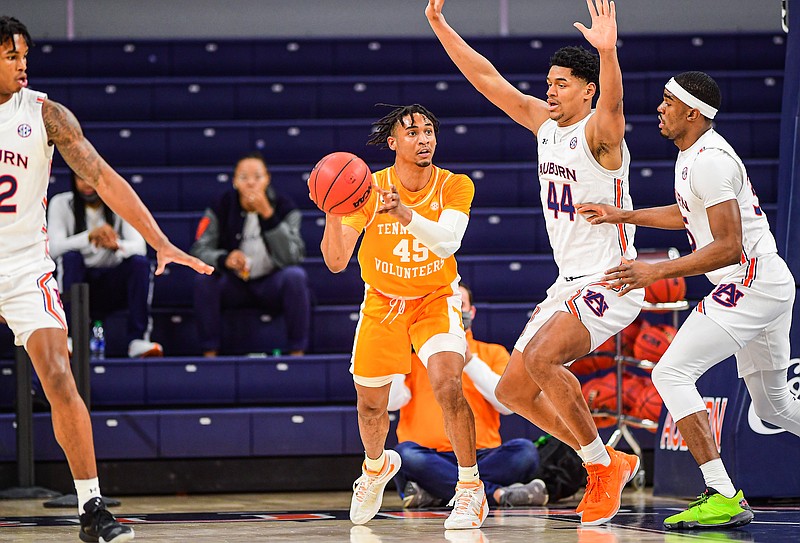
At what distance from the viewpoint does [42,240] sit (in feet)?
15.3

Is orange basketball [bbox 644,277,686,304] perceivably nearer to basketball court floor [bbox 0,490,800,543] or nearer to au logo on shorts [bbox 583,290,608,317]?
basketball court floor [bbox 0,490,800,543]

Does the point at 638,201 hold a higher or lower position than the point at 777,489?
higher

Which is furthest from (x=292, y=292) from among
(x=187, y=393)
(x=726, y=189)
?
(x=726, y=189)

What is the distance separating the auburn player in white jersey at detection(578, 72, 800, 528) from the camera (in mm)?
5074

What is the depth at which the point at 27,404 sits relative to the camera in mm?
7645

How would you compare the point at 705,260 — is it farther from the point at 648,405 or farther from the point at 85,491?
the point at 648,405

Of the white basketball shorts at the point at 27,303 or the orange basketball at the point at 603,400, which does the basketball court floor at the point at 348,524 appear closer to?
the orange basketball at the point at 603,400

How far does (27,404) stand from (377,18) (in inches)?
246

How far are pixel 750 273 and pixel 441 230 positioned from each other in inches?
55.0

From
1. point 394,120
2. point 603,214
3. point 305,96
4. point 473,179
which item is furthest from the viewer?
point 305,96

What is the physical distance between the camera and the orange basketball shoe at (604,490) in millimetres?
5285

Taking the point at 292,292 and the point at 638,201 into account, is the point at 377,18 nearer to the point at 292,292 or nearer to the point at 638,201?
the point at 638,201

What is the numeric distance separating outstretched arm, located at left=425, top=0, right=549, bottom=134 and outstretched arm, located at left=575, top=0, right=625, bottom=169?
0.50 m

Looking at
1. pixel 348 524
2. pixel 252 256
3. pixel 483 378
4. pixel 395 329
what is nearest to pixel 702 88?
pixel 395 329
